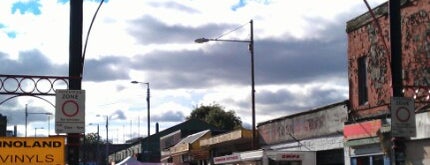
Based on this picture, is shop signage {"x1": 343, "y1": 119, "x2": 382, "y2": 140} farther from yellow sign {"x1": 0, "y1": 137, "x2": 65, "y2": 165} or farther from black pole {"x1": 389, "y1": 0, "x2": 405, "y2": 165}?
yellow sign {"x1": 0, "y1": 137, "x2": 65, "y2": 165}

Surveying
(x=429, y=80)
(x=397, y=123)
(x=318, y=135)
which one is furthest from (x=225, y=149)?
(x=397, y=123)

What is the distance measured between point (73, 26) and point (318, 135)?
1532cm

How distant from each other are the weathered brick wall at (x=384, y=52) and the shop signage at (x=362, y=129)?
1.58 ft

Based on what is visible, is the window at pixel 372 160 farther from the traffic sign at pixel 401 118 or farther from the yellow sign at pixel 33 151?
the yellow sign at pixel 33 151

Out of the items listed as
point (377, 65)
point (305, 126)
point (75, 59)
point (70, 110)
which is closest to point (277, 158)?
point (305, 126)

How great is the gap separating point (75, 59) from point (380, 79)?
1285 cm

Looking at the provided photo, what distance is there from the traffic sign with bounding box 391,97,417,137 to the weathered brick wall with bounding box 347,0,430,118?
3380 millimetres

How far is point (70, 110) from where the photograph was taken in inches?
603

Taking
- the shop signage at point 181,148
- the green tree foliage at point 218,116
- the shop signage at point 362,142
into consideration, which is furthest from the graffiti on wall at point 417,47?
the green tree foliage at point 218,116

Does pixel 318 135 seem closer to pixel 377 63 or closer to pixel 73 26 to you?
pixel 377 63

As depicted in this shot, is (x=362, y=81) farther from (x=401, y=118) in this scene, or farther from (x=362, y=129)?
(x=401, y=118)

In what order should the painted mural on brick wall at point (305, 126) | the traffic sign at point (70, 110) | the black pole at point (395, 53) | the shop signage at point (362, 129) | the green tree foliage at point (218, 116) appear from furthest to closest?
1. the green tree foliage at point (218, 116)
2. the painted mural on brick wall at point (305, 126)
3. the shop signage at point (362, 129)
4. the black pole at point (395, 53)
5. the traffic sign at point (70, 110)

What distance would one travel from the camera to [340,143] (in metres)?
26.8

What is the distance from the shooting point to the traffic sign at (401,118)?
52.6 ft
